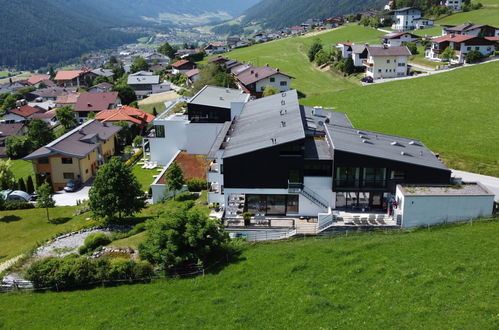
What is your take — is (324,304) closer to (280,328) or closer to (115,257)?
(280,328)

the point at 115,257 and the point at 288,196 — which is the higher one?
the point at 288,196

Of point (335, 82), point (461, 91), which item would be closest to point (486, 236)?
point (461, 91)

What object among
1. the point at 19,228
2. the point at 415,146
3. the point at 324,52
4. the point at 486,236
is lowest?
the point at 19,228

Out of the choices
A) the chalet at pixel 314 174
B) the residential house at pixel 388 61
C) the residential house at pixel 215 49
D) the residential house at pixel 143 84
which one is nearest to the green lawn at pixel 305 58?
the residential house at pixel 388 61

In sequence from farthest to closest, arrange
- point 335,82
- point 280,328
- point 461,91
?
point 335,82 < point 461,91 < point 280,328

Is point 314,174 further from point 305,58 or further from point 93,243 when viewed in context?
point 305,58

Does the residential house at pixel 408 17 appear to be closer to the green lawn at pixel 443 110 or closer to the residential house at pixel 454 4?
the residential house at pixel 454 4
